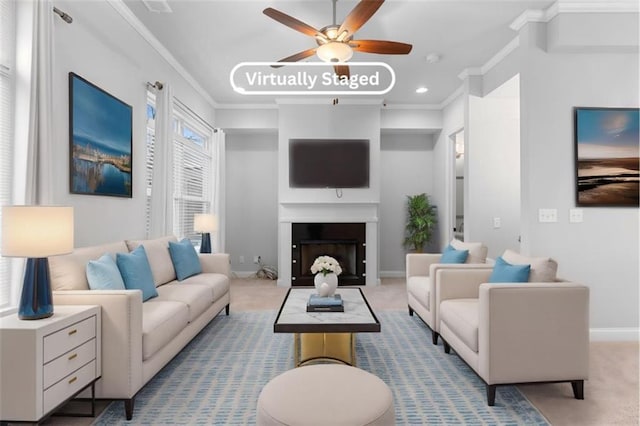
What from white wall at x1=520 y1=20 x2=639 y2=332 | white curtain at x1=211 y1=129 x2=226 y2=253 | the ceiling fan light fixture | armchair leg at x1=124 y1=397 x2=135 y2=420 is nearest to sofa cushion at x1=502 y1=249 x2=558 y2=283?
white wall at x1=520 y1=20 x2=639 y2=332

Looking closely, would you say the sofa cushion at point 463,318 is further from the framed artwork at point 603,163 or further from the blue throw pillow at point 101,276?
the blue throw pillow at point 101,276

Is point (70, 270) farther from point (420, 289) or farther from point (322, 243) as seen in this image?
point (322, 243)

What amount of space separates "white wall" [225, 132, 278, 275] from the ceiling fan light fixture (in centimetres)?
392

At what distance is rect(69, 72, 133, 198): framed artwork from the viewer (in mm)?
2770

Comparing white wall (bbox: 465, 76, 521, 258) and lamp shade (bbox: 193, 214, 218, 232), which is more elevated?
white wall (bbox: 465, 76, 521, 258)

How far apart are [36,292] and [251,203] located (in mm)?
4739

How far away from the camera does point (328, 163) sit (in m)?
5.78

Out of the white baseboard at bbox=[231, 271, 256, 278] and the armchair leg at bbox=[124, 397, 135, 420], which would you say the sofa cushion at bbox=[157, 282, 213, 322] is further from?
the white baseboard at bbox=[231, 271, 256, 278]

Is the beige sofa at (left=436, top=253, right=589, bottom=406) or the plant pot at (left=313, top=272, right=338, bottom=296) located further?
the plant pot at (left=313, top=272, right=338, bottom=296)

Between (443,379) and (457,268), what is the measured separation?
965 millimetres

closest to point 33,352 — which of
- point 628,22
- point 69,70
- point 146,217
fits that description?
point 69,70

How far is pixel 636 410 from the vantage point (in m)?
2.18

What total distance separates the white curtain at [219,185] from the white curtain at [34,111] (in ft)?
11.6

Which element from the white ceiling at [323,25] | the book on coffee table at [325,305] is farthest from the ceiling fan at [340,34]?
the book on coffee table at [325,305]
